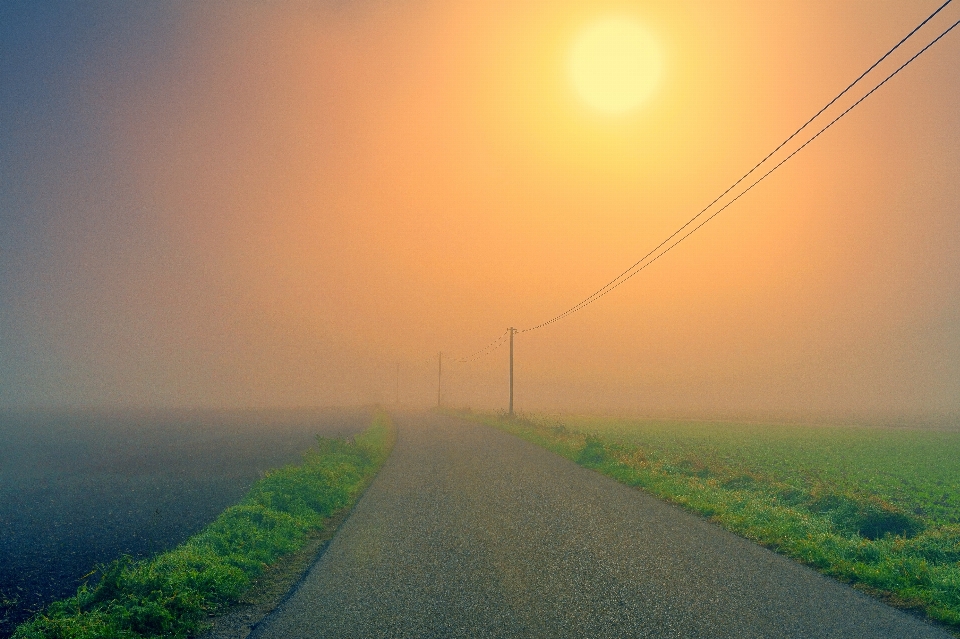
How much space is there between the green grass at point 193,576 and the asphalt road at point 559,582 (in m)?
1.17

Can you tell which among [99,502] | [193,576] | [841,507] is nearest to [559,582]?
[193,576]

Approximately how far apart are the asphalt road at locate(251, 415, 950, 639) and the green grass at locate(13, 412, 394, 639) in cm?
117

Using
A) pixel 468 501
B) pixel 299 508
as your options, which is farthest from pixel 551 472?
pixel 299 508

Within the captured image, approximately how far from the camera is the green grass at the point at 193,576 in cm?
728

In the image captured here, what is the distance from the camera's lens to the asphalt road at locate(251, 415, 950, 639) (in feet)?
23.3

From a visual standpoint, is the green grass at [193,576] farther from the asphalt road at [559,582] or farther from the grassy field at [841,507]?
the grassy field at [841,507]

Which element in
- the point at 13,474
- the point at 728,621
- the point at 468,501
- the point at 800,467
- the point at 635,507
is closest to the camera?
the point at 728,621

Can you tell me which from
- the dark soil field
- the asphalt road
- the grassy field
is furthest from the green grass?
the grassy field

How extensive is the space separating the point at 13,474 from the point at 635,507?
3743 centimetres

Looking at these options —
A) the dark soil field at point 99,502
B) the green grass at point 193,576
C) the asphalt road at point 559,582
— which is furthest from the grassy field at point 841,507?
the dark soil field at point 99,502

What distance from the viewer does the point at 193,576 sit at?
352 inches

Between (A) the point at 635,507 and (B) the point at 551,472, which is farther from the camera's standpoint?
(B) the point at 551,472

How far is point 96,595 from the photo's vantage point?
8.34 m

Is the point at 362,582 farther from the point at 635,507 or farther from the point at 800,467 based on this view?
the point at 800,467
